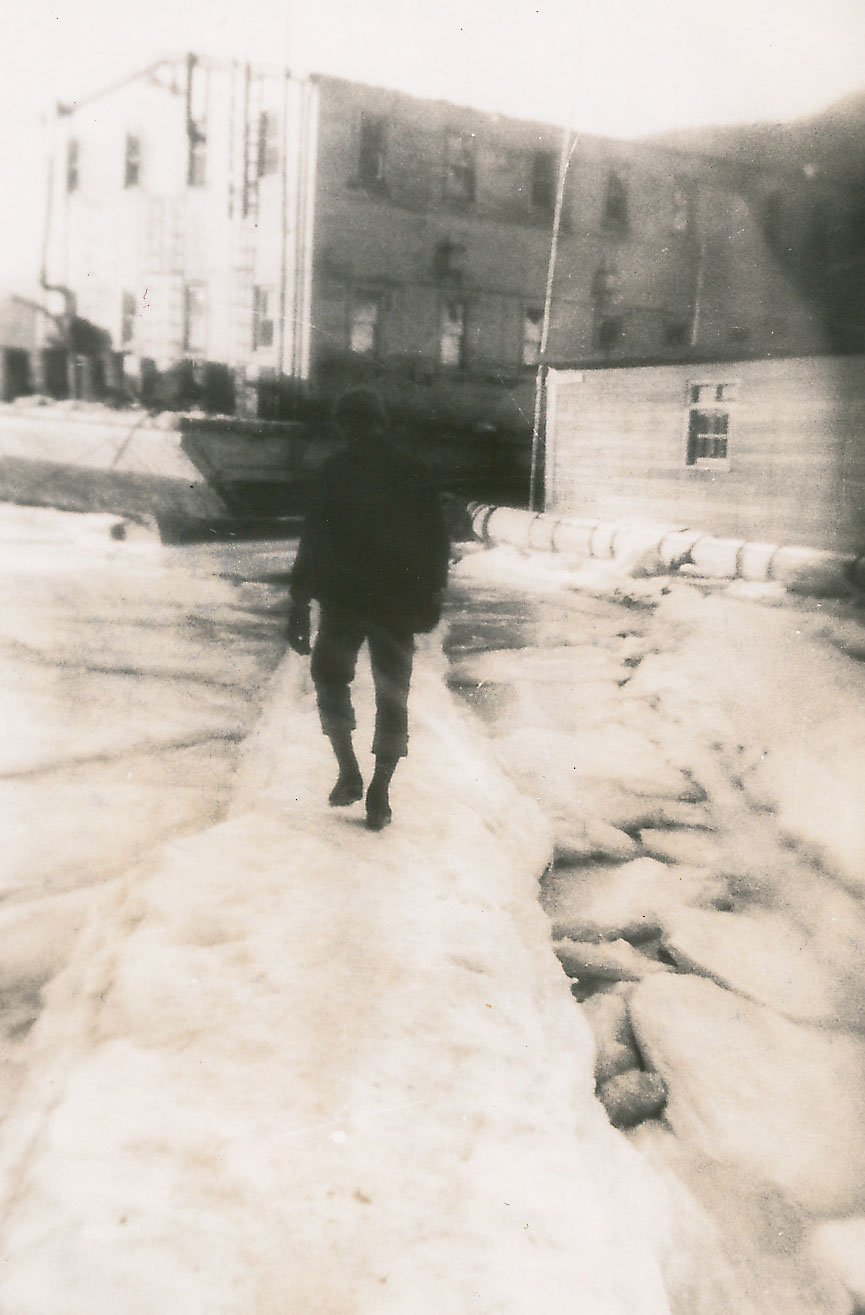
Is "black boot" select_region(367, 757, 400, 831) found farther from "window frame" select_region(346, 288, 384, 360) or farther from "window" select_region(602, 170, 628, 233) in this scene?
"window" select_region(602, 170, 628, 233)

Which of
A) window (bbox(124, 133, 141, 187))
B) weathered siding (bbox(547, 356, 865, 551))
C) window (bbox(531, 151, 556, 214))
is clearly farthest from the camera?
weathered siding (bbox(547, 356, 865, 551))

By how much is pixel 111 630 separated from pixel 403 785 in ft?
2.89

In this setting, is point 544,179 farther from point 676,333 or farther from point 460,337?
point 676,333

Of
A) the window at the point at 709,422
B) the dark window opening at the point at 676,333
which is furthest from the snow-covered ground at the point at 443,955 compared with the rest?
the dark window opening at the point at 676,333

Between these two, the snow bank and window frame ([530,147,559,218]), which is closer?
the snow bank

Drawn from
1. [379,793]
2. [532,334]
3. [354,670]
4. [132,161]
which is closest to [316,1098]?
[379,793]

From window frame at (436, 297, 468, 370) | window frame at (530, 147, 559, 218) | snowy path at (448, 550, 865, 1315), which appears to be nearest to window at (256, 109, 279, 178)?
window frame at (436, 297, 468, 370)

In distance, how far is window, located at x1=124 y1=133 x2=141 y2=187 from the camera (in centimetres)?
205

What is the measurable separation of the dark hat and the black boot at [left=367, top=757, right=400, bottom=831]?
33.3 inches

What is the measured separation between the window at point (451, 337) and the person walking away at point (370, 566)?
285mm

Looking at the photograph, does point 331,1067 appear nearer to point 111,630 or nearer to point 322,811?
point 322,811

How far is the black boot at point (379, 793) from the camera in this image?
225 centimetres

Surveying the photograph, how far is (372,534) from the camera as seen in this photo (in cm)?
219

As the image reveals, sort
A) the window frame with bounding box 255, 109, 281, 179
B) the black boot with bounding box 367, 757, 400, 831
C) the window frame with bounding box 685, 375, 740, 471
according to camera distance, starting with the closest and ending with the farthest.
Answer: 1. the window frame with bounding box 255, 109, 281, 179
2. the black boot with bounding box 367, 757, 400, 831
3. the window frame with bounding box 685, 375, 740, 471
